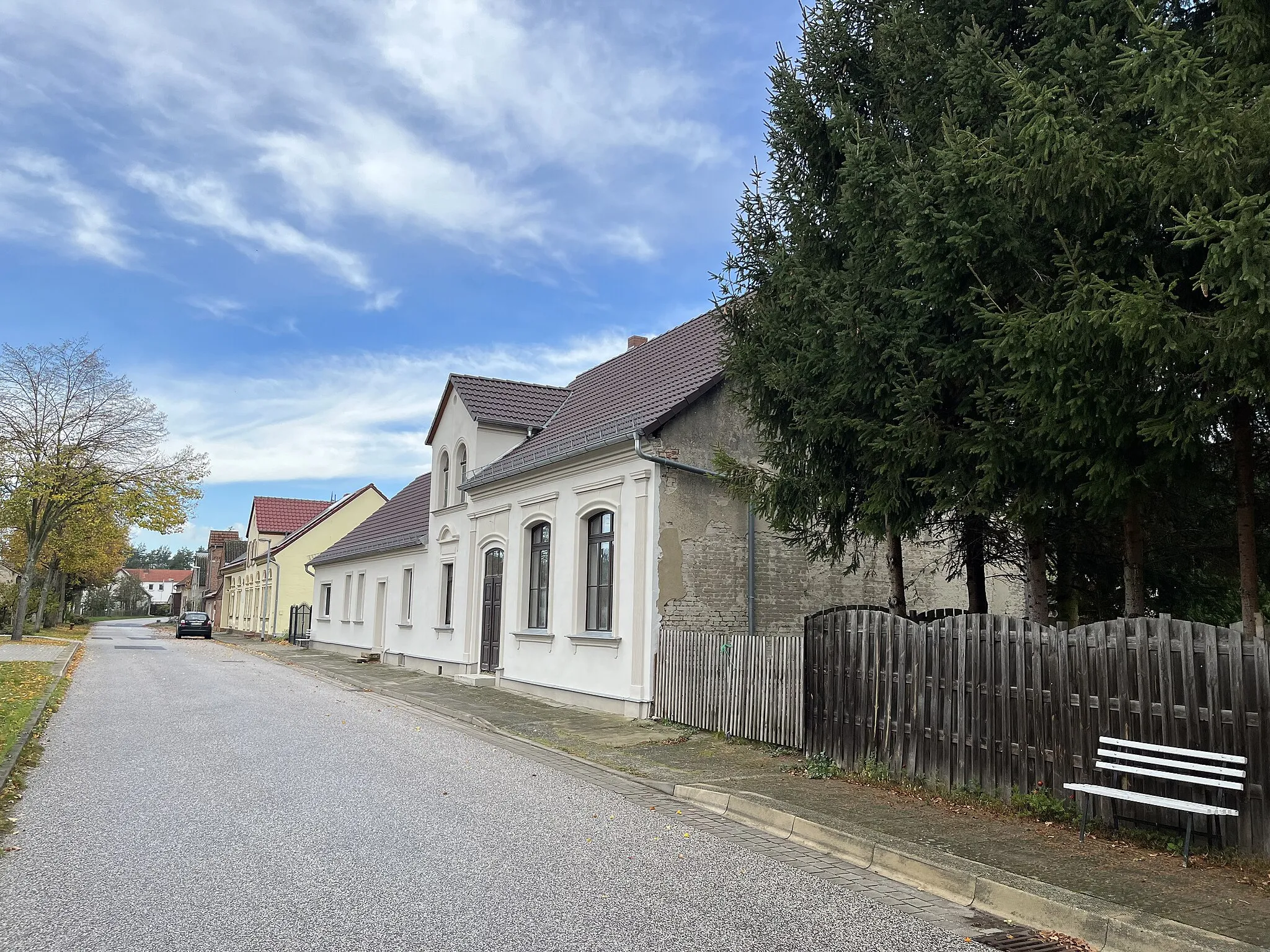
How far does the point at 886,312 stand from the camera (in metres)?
8.73

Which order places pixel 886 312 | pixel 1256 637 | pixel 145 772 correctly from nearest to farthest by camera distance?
pixel 1256 637
pixel 886 312
pixel 145 772

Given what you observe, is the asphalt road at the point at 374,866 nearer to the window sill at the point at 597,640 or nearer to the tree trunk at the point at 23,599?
the window sill at the point at 597,640

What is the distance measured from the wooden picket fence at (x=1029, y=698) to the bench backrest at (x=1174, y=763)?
0.10 m

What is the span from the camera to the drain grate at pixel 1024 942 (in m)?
5.02

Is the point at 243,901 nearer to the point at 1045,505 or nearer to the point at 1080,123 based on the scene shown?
the point at 1045,505

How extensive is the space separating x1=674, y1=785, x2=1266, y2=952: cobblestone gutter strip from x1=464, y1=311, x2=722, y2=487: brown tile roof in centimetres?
770

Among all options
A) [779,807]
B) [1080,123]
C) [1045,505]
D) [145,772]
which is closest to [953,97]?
[1080,123]

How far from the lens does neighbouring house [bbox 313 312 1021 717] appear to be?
14.9m

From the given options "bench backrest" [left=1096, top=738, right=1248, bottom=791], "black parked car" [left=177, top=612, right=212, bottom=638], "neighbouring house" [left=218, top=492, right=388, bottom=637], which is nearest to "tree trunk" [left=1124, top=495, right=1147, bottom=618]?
"bench backrest" [left=1096, top=738, right=1248, bottom=791]

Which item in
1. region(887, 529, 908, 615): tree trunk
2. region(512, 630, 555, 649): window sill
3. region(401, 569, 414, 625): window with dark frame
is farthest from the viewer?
region(401, 569, 414, 625): window with dark frame

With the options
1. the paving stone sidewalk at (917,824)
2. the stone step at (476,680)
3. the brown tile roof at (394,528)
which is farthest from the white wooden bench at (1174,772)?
the brown tile roof at (394,528)

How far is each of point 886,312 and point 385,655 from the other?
21964 millimetres

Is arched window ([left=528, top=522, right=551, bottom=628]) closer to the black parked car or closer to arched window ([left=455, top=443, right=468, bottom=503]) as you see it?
arched window ([left=455, top=443, right=468, bottom=503])

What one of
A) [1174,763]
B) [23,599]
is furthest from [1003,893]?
[23,599]
